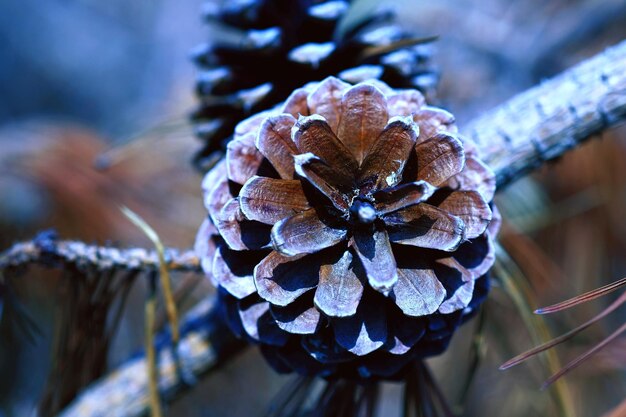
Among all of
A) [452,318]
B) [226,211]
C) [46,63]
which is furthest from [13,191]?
[46,63]

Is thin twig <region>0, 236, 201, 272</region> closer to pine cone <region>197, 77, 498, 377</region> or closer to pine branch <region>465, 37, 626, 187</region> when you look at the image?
pine cone <region>197, 77, 498, 377</region>

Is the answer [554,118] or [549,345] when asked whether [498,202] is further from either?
[549,345]

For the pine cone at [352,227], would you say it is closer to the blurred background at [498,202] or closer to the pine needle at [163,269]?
the pine needle at [163,269]

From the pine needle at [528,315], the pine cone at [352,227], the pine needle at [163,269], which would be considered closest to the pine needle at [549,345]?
the pine cone at [352,227]

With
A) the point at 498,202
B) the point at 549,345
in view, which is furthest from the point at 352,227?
the point at 498,202

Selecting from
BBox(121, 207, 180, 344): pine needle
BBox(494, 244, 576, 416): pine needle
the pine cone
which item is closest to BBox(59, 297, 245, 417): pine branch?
BBox(121, 207, 180, 344): pine needle

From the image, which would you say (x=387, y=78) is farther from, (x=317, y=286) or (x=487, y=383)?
(x=487, y=383)
